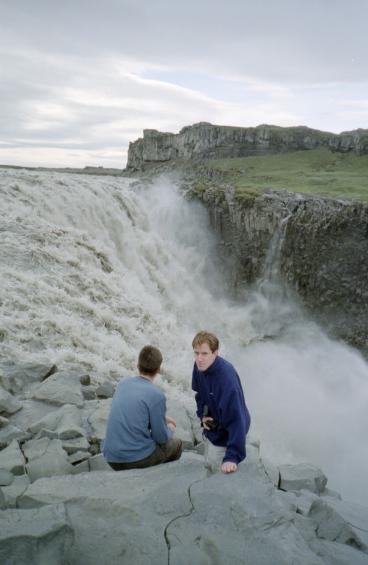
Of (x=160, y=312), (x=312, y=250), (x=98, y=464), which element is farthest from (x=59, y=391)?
(x=312, y=250)

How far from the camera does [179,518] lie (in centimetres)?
439

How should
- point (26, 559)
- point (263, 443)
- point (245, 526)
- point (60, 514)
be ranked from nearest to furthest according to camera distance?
point (26, 559)
point (60, 514)
point (245, 526)
point (263, 443)

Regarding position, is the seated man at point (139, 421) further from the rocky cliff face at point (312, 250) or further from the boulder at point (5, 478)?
the rocky cliff face at point (312, 250)

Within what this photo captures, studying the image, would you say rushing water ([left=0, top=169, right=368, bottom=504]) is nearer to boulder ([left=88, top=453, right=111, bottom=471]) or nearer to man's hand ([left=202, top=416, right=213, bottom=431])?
boulder ([left=88, top=453, right=111, bottom=471])

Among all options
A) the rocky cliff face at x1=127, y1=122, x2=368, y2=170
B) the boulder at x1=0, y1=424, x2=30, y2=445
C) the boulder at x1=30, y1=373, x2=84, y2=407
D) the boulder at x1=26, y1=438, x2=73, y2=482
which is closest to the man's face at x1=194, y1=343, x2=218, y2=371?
the boulder at x1=26, y1=438, x2=73, y2=482

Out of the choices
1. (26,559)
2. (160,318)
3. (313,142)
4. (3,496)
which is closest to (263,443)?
(160,318)

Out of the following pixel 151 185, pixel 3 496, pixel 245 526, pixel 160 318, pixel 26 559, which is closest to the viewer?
pixel 26 559

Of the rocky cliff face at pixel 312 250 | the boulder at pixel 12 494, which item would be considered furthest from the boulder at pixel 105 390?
the rocky cliff face at pixel 312 250

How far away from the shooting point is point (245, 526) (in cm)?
430

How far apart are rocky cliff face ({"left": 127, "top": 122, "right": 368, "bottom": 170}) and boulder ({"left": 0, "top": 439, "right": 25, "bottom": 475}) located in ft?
207

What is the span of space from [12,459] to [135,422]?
2.09 metres

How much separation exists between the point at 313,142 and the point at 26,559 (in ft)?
227

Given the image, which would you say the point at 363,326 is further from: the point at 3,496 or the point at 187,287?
the point at 3,496

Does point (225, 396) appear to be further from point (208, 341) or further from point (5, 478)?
point (5, 478)
